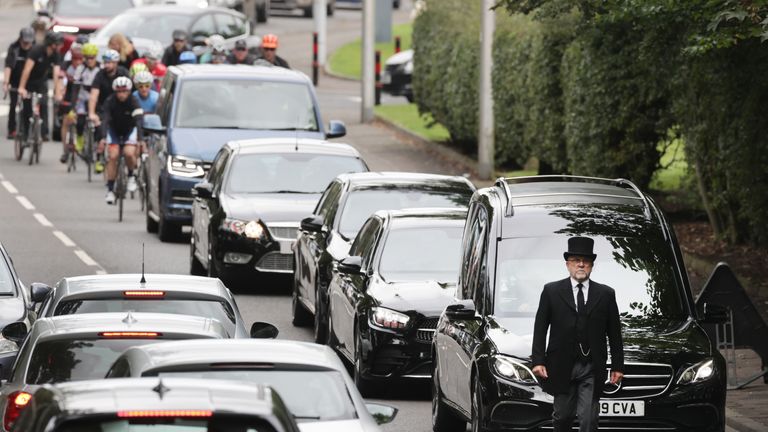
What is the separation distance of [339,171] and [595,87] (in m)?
3.61

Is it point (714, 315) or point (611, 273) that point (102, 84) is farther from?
point (714, 315)

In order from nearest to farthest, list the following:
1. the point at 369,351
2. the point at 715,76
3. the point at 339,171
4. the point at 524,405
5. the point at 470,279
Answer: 1. the point at 524,405
2. the point at 470,279
3. the point at 369,351
4. the point at 715,76
5. the point at 339,171

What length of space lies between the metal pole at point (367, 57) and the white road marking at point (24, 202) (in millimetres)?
10954

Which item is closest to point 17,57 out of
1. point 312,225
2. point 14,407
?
point 312,225

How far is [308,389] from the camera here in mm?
8930

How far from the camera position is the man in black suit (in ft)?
35.2

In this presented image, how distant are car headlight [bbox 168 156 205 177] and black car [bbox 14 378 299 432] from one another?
1803cm

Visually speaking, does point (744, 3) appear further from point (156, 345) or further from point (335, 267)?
point (156, 345)

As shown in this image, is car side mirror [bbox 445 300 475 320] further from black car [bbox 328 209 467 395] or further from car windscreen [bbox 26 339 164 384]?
car windscreen [bbox 26 339 164 384]

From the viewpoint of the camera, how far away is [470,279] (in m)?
12.9

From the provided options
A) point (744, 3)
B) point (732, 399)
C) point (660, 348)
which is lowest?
point (732, 399)

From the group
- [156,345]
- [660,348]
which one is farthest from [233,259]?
[156,345]

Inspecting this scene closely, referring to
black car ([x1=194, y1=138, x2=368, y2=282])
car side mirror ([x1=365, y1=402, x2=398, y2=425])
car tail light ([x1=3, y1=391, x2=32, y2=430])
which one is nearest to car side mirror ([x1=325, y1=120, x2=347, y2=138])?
black car ([x1=194, y1=138, x2=368, y2=282])

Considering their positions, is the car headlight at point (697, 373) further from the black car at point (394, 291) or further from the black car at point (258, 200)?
the black car at point (258, 200)
